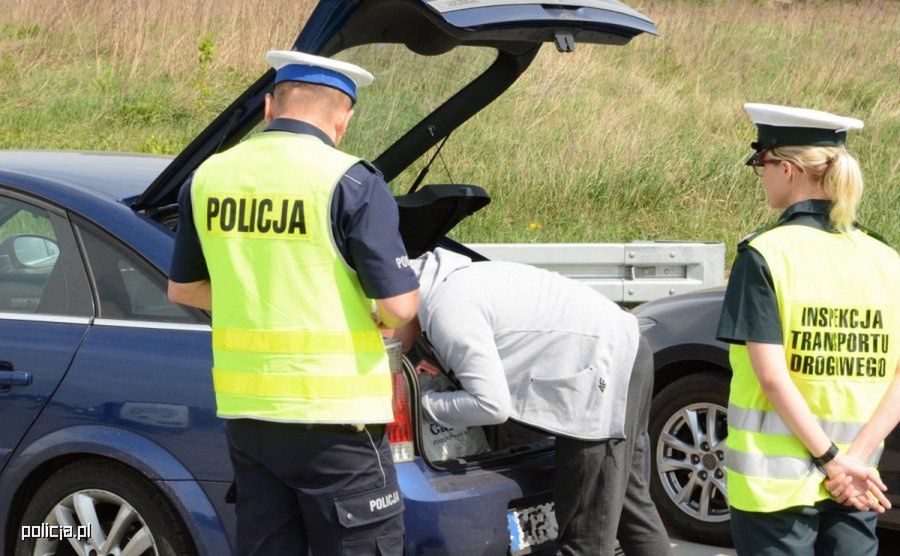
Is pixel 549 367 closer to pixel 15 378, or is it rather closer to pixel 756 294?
pixel 756 294

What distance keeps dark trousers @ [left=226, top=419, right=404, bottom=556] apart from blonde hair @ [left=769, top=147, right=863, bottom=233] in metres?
1.20

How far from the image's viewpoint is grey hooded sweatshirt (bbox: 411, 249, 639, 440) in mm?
3533

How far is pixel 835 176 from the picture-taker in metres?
2.97

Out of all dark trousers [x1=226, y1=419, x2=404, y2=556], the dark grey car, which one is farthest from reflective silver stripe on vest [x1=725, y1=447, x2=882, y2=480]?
the dark grey car

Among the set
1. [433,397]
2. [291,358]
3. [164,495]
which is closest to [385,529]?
[291,358]

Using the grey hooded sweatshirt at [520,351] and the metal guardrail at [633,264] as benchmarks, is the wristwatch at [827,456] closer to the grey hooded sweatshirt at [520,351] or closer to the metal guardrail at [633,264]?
the grey hooded sweatshirt at [520,351]

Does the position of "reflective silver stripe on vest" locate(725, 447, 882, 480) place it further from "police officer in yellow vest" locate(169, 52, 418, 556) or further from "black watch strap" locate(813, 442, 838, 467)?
"police officer in yellow vest" locate(169, 52, 418, 556)

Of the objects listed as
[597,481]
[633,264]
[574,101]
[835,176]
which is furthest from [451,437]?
[574,101]

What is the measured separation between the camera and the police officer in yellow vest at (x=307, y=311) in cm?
287

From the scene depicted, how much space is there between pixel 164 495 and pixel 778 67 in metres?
14.7

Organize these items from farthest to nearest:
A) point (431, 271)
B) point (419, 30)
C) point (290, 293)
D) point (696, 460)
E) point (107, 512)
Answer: point (696, 460) < point (419, 30) < point (107, 512) < point (431, 271) < point (290, 293)

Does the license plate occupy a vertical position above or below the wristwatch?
below

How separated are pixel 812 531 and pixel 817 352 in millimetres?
425

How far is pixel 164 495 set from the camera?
144 inches
